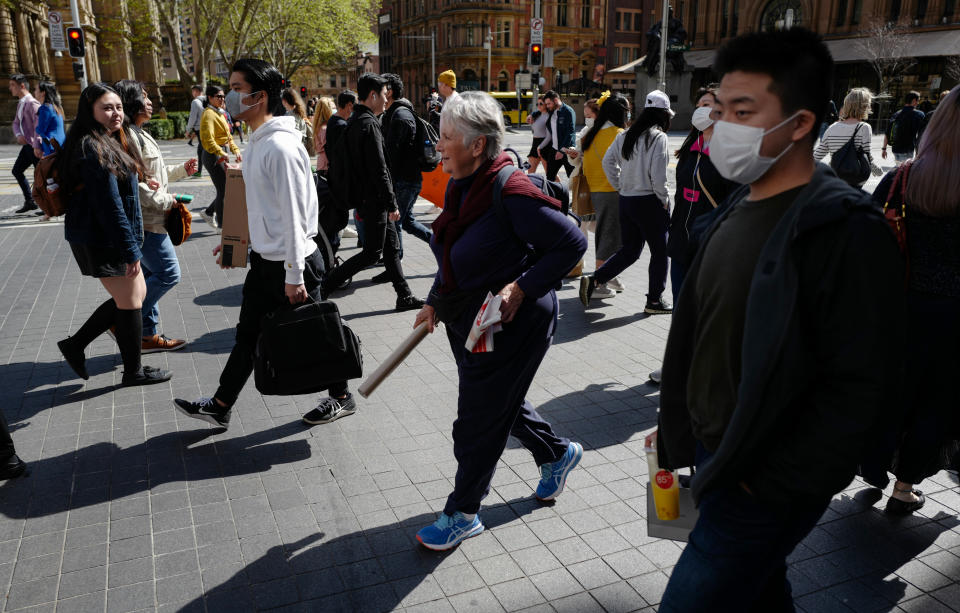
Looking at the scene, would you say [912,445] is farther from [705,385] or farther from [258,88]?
[258,88]

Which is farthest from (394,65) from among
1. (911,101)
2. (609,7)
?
(911,101)

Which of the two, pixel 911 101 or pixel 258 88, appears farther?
pixel 911 101

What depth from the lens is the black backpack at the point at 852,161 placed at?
24.0ft

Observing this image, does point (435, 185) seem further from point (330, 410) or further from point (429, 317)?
point (429, 317)

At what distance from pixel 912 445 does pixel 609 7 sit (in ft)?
242

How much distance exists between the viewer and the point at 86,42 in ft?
131

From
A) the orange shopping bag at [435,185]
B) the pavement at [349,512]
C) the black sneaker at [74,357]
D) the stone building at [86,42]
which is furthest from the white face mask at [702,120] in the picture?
the stone building at [86,42]

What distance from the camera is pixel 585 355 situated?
Result: 5.53 metres

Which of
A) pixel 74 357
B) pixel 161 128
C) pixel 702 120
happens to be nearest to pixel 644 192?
pixel 702 120

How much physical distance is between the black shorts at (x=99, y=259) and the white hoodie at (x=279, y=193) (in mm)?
1137

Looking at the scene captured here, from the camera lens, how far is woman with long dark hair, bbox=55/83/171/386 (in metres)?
4.24

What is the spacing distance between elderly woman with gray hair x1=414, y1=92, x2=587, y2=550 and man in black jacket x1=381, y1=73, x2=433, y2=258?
4.23 m

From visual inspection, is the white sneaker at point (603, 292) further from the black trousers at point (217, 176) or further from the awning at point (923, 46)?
the awning at point (923, 46)

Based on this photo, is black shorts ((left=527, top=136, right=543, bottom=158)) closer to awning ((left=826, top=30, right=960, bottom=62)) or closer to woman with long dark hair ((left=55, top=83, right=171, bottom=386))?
woman with long dark hair ((left=55, top=83, right=171, bottom=386))
